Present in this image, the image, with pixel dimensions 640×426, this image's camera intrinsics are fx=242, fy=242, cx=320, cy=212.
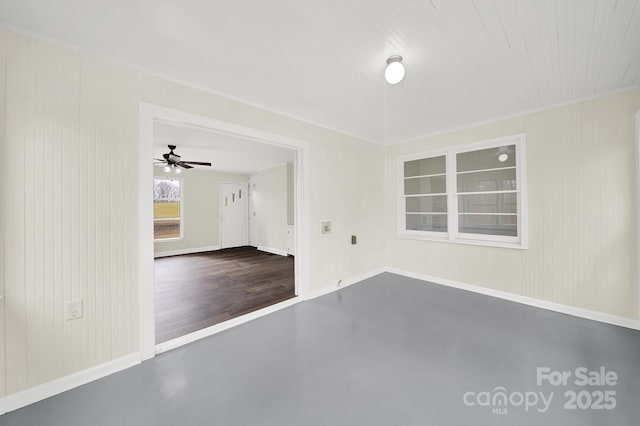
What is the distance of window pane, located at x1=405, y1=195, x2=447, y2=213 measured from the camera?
398 cm

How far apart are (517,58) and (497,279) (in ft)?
8.75

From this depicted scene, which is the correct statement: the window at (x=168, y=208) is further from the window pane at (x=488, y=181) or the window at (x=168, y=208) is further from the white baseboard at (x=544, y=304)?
the window pane at (x=488, y=181)

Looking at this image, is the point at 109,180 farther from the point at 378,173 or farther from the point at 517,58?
the point at 378,173

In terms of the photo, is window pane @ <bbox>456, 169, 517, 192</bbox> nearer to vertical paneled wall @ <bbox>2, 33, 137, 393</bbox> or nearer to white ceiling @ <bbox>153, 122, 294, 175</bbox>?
white ceiling @ <bbox>153, 122, 294, 175</bbox>

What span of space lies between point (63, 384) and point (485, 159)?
4.96 m

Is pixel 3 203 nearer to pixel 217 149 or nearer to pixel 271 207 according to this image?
pixel 217 149

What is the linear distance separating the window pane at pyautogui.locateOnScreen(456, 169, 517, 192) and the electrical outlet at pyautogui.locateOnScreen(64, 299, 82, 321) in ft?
14.8

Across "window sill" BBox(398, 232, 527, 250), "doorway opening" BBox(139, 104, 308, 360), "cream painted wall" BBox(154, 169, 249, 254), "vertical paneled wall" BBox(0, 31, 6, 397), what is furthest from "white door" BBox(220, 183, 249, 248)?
"vertical paneled wall" BBox(0, 31, 6, 397)

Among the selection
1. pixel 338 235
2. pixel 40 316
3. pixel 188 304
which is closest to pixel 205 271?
pixel 188 304

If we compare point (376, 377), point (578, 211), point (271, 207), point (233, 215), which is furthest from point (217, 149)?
point (578, 211)

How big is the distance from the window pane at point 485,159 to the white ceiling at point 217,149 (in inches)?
113

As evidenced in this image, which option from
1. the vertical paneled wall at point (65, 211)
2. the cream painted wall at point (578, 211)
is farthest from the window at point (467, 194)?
the vertical paneled wall at point (65, 211)

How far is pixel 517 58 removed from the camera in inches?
78.0

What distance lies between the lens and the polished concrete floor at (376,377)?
1.46m
